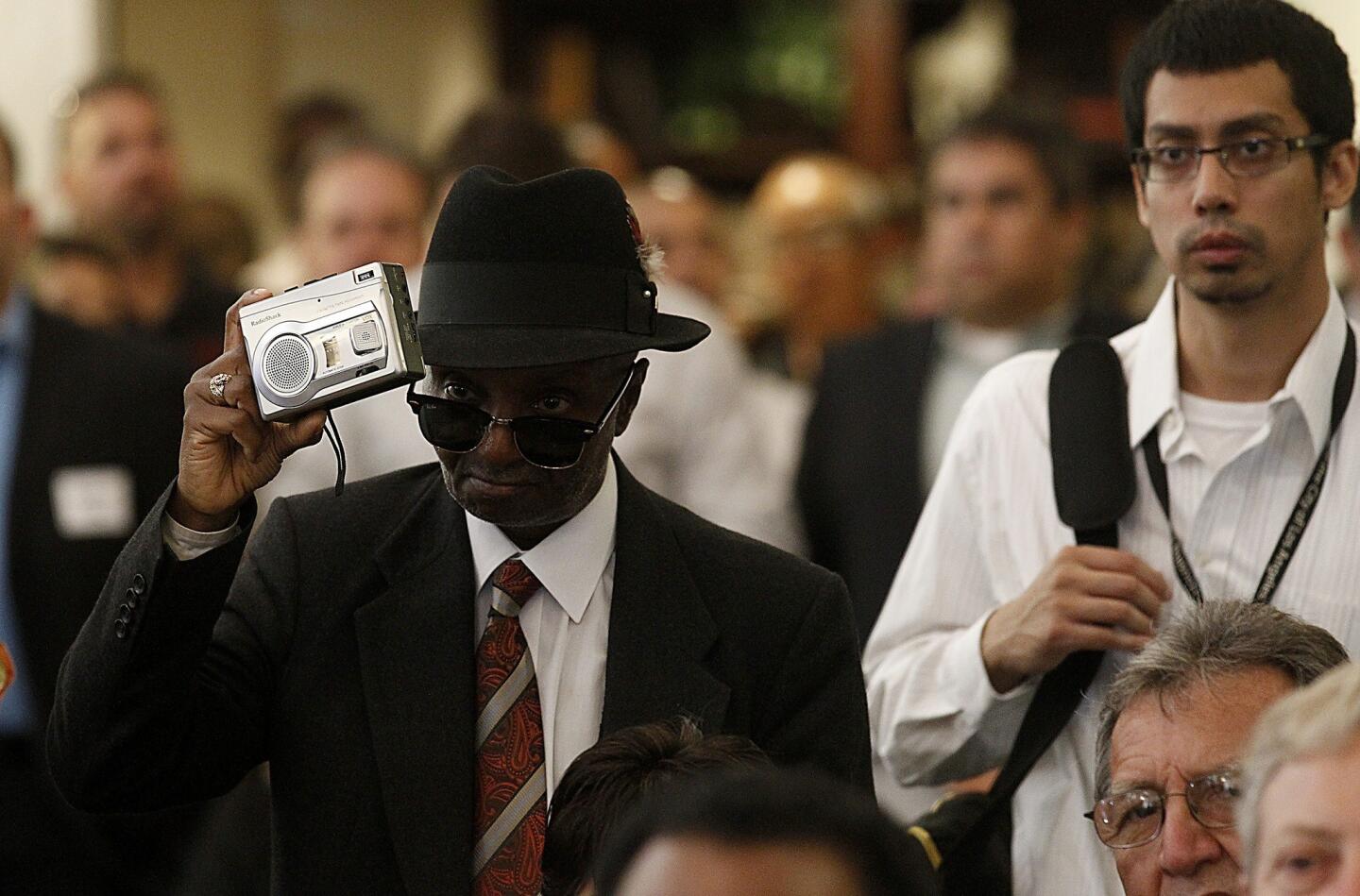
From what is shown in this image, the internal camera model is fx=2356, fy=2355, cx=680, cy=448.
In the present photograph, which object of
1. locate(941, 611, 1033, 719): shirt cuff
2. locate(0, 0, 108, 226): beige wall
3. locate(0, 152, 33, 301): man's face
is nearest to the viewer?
locate(941, 611, 1033, 719): shirt cuff

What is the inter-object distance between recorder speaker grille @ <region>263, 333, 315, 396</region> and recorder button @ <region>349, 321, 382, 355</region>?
0.19 feet

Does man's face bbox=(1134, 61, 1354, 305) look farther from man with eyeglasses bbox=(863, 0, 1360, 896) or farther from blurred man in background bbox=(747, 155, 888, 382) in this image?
blurred man in background bbox=(747, 155, 888, 382)

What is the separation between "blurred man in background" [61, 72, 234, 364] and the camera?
22.9 ft

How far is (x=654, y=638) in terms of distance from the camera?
3.07m

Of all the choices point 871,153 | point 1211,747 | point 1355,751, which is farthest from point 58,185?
point 1355,751

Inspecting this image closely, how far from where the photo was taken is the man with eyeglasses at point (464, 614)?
285 cm

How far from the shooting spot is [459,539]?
10.3 ft

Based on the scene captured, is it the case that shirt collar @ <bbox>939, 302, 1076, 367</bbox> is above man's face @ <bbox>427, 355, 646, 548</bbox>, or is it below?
below

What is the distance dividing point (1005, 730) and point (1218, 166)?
92cm

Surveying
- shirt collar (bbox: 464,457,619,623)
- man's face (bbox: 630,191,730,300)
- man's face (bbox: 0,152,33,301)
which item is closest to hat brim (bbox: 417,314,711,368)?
shirt collar (bbox: 464,457,619,623)

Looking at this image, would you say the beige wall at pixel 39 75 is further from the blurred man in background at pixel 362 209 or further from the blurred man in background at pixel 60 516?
the blurred man in background at pixel 60 516

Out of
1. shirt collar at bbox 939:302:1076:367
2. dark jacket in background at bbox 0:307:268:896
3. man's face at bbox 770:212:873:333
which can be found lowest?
dark jacket in background at bbox 0:307:268:896

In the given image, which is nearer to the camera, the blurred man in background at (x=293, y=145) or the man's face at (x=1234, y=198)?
the man's face at (x=1234, y=198)

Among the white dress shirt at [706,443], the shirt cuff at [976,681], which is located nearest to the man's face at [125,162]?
the white dress shirt at [706,443]
